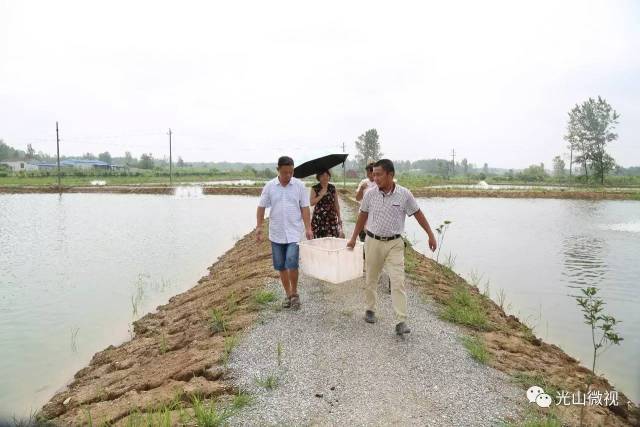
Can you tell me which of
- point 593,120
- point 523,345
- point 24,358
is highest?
point 593,120

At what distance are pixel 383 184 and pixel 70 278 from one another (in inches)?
305

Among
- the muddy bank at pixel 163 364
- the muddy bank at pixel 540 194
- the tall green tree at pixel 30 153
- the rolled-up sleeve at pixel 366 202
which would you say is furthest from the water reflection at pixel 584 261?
the tall green tree at pixel 30 153

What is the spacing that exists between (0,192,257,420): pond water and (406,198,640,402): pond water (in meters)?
6.30

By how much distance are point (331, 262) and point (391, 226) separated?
1054 millimetres

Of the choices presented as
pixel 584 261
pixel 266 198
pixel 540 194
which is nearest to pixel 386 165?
pixel 266 198

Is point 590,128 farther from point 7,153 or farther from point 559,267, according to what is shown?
point 7,153

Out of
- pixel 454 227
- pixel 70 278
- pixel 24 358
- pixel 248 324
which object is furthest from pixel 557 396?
pixel 454 227

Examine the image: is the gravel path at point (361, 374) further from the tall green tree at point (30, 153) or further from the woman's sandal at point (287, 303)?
the tall green tree at point (30, 153)

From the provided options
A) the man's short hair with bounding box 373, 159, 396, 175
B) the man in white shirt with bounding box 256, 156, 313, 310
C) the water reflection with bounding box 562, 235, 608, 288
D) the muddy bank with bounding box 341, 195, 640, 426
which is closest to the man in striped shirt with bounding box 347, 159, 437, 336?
the man's short hair with bounding box 373, 159, 396, 175

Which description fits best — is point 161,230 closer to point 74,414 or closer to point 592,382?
point 74,414

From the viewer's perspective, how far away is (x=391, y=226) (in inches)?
171

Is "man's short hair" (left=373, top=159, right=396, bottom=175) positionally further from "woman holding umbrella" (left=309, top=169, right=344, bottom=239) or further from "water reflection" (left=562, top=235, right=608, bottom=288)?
"water reflection" (left=562, top=235, right=608, bottom=288)

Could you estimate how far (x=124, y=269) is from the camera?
9.81m

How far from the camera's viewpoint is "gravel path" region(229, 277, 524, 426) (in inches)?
119
